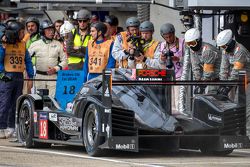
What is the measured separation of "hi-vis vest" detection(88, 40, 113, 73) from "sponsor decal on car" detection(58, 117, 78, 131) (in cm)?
117

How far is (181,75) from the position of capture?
17.9 meters

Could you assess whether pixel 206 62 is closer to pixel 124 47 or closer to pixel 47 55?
pixel 124 47

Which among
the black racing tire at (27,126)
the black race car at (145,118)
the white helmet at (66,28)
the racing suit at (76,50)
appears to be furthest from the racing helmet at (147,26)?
the black race car at (145,118)

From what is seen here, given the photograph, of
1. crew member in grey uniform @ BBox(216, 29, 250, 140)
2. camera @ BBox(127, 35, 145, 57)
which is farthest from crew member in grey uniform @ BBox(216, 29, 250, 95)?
camera @ BBox(127, 35, 145, 57)

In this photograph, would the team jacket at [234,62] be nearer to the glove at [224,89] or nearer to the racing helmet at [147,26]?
the glove at [224,89]

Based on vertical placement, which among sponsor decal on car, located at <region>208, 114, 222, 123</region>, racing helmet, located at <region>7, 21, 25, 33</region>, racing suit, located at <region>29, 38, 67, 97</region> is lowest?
sponsor decal on car, located at <region>208, 114, 222, 123</region>

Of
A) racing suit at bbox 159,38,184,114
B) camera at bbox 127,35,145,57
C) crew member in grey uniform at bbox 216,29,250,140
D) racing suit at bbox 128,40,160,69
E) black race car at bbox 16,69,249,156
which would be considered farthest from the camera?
camera at bbox 127,35,145,57

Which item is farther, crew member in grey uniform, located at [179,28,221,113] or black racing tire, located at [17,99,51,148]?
black racing tire, located at [17,99,51,148]

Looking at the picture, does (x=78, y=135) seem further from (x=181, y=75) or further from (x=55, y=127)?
(x=181, y=75)

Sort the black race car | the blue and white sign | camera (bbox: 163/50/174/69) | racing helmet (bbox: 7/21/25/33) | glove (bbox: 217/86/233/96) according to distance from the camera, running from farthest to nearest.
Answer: racing helmet (bbox: 7/21/25/33)
camera (bbox: 163/50/174/69)
the blue and white sign
glove (bbox: 217/86/233/96)
the black race car

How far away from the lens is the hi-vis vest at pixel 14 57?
19750 mm

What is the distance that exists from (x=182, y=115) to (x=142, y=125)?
2.41ft

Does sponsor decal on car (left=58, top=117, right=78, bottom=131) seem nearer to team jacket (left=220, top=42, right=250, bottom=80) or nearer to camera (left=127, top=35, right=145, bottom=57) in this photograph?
camera (left=127, top=35, right=145, bottom=57)

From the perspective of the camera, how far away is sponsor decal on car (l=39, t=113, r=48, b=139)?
1708cm
